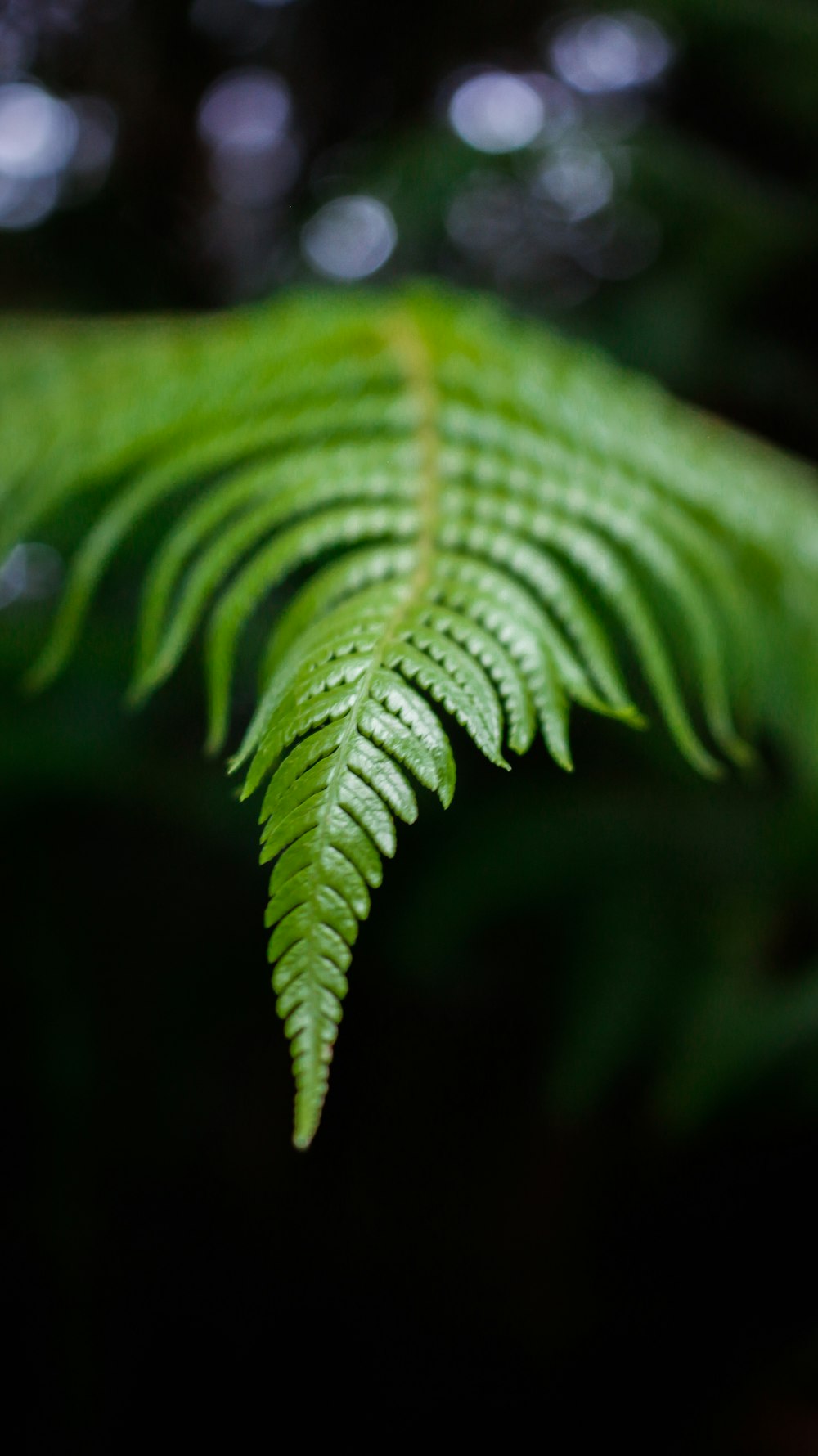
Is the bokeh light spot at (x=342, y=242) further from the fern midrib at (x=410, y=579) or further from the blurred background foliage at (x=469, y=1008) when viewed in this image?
the fern midrib at (x=410, y=579)

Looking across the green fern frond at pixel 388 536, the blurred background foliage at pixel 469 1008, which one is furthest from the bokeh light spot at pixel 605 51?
the green fern frond at pixel 388 536

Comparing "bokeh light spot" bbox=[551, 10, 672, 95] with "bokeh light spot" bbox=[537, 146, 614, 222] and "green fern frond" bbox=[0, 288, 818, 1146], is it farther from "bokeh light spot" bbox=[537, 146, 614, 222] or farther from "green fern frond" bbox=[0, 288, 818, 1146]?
"green fern frond" bbox=[0, 288, 818, 1146]

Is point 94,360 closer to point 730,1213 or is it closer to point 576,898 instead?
point 576,898

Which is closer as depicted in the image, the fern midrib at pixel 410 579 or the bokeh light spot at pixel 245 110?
the fern midrib at pixel 410 579

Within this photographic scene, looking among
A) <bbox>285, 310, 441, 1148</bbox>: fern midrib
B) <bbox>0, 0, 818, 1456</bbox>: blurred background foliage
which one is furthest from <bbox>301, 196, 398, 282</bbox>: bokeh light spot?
<bbox>285, 310, 441, 1148</bbox>: fern midrib

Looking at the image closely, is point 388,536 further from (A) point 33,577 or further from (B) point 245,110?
(B) point 245,110

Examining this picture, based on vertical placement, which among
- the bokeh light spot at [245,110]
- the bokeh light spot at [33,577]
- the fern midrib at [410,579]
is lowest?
the fern midrib at [410,579]

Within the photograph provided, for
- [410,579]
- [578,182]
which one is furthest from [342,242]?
[410,579]
